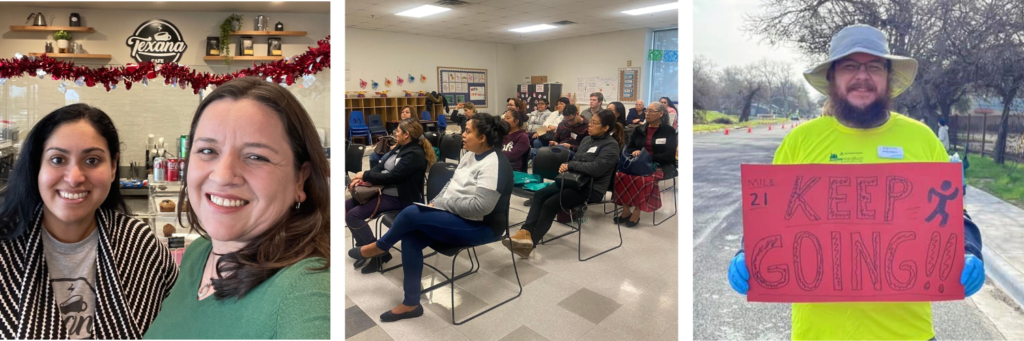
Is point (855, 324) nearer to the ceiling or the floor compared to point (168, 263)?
nearer to the floor

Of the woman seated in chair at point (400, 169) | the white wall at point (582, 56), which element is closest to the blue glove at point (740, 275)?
the white wall at point (582, 56)

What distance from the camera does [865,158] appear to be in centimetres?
146

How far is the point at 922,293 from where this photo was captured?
4.70 ft

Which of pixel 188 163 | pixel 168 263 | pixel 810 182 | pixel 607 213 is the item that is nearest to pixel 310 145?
pixel 188 163

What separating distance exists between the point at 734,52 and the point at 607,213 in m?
0.90

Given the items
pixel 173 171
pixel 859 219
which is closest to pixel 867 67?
pixel 859 219

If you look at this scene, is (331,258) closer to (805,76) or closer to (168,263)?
(168,263)

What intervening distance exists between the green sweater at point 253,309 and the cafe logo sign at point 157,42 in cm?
39

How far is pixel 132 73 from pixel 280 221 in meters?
0.46

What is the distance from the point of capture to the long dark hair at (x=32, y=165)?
0.91 m

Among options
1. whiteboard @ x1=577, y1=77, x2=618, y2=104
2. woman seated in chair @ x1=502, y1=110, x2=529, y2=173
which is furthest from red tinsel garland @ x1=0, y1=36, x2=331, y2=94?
whiteboard @ x1=577, y1=77, x2=618, y2=104

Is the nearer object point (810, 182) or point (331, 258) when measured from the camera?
point (331, 258)

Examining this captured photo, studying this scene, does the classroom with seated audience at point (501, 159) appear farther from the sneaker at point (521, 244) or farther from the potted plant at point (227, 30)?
the potted plant at point (227, 30)

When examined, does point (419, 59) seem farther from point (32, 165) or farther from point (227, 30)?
point (32, 165)
